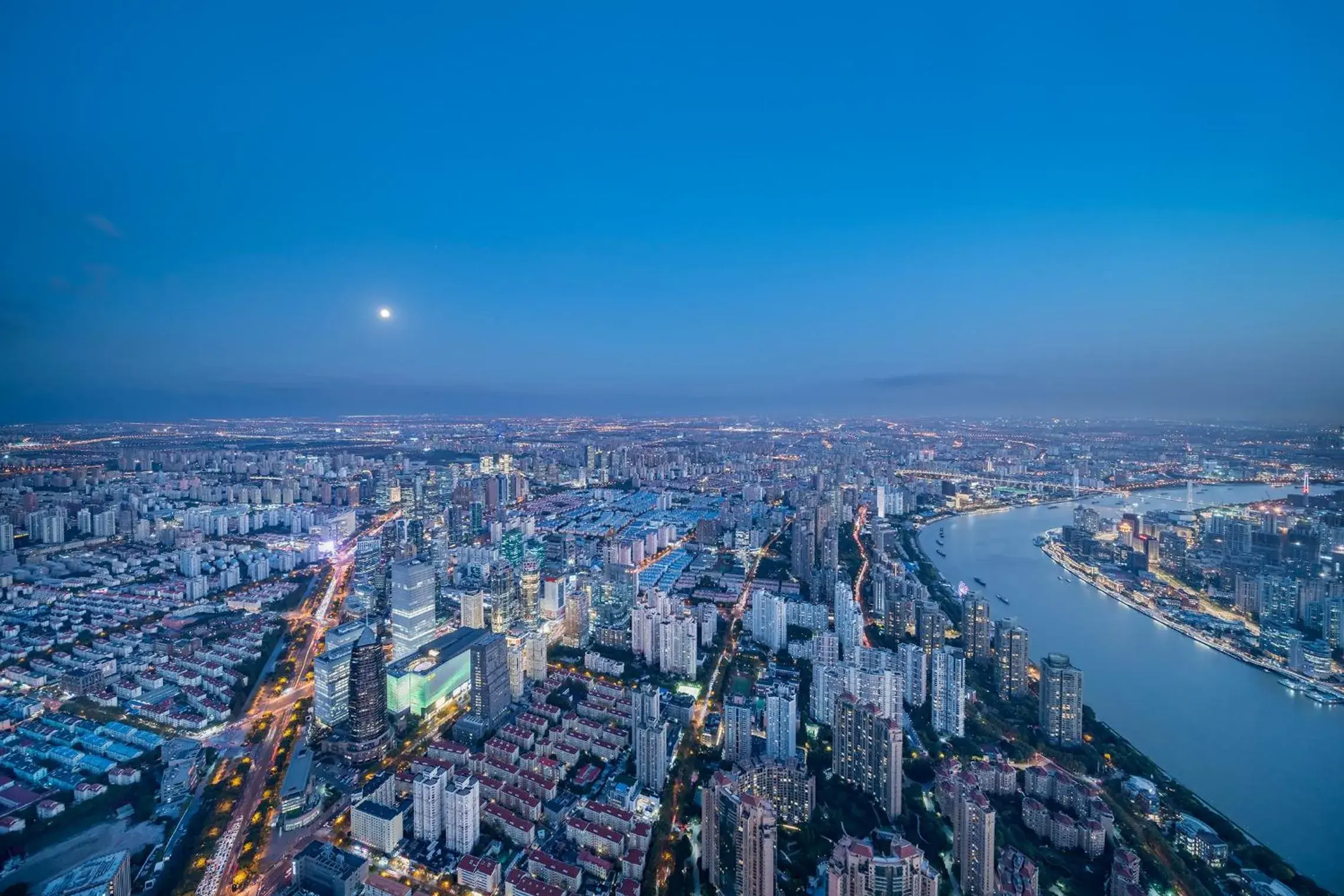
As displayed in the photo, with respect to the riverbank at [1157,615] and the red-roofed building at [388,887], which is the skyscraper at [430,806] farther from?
the riverbank at [1157,615]

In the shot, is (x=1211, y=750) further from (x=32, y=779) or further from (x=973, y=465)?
(x=973, y=465)

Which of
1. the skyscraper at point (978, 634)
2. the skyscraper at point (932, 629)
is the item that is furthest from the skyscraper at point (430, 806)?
the skyscraper at point (978, 634)

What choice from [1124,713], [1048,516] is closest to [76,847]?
[1124,713]

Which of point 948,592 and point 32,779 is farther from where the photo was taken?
point 948,592

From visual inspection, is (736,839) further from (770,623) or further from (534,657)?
(770,623)

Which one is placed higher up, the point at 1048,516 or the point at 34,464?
the point at 34,464

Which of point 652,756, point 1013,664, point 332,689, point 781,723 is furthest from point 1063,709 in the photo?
point 332,689

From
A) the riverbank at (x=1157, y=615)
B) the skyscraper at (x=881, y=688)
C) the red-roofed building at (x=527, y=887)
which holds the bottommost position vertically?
the riverbank at (x=1157, y=615)
